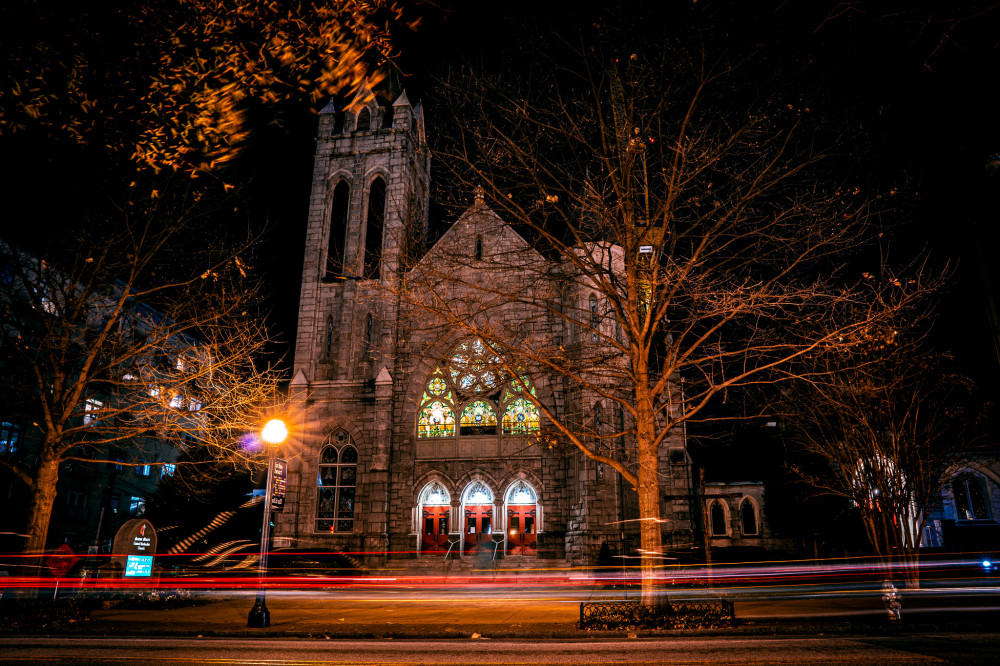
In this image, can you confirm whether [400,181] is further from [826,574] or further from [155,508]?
[826,574]

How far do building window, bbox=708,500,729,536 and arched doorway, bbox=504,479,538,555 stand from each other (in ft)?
46.0

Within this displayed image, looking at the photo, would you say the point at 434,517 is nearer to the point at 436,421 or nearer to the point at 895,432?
the point at 436,421

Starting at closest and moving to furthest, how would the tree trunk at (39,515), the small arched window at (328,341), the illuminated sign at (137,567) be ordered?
the tree trunk at (39,515), the illuminated sign at (137,567), the small arched window at (328,341)

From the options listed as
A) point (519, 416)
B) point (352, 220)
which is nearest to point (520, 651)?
point (519, 416)

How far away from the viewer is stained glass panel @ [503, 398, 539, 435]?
2914 centimetres

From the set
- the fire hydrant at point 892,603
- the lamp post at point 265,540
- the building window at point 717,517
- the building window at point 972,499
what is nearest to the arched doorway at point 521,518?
the building window at point 717,517

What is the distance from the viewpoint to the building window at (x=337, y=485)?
96.0 feet

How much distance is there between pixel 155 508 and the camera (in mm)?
27578

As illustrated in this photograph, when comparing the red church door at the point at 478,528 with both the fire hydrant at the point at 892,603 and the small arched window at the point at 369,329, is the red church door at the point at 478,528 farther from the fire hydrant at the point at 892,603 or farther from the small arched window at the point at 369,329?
the fire hydrant at the point at 892,603

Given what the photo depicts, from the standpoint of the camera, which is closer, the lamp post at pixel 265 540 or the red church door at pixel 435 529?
the lamp post at pixel 265 540

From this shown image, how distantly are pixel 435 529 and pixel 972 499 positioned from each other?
29259 mm

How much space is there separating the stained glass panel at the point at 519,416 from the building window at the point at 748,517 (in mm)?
16009

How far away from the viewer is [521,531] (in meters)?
28.2

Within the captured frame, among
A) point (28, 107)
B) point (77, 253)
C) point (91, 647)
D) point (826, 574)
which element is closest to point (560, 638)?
point (91, 647)
